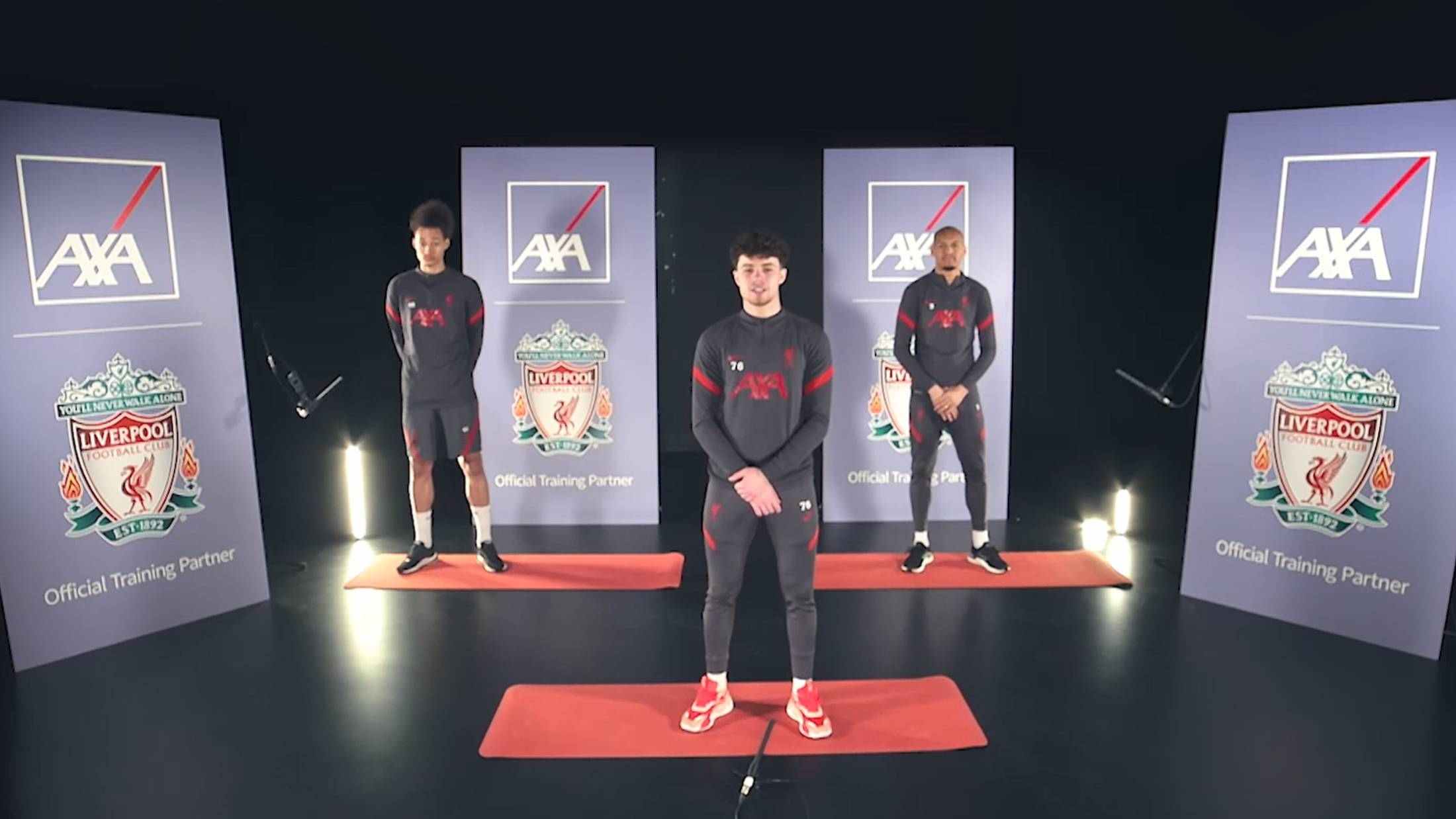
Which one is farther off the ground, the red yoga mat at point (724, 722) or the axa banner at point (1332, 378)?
the axa banner at point (1332, 378)

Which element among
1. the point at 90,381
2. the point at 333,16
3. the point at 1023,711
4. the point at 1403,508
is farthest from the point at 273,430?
the point at 1403,508

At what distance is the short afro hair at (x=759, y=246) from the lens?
3.27 meters

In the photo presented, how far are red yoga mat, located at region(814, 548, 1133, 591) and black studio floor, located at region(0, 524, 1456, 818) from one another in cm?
13

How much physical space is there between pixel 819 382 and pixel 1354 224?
2.62 m

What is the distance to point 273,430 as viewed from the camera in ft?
19.4

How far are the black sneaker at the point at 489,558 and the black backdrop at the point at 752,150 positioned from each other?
42.4 inches

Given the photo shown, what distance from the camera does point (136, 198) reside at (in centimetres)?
437

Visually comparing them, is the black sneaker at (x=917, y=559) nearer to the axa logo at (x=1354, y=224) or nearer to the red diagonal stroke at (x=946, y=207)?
the red diagonal stroke at (x=946, y=207)

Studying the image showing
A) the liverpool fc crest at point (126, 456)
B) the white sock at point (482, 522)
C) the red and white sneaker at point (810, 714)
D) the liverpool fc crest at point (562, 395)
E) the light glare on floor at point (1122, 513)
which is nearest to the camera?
the red and white sneaker at point (810, 714)

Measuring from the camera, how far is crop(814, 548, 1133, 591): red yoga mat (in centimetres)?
503

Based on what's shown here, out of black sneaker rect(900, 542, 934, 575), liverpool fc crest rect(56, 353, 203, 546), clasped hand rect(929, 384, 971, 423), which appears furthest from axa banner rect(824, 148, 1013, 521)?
liverpool fc crest rect(56, 353, 203, 546)

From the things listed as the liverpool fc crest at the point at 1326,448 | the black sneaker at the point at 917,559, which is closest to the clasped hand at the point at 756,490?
the black sneaker at the point at 917,559

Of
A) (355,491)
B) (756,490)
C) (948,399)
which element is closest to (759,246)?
(756,490)

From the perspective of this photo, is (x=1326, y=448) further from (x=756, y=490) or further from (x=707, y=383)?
(x=707, y=383)
